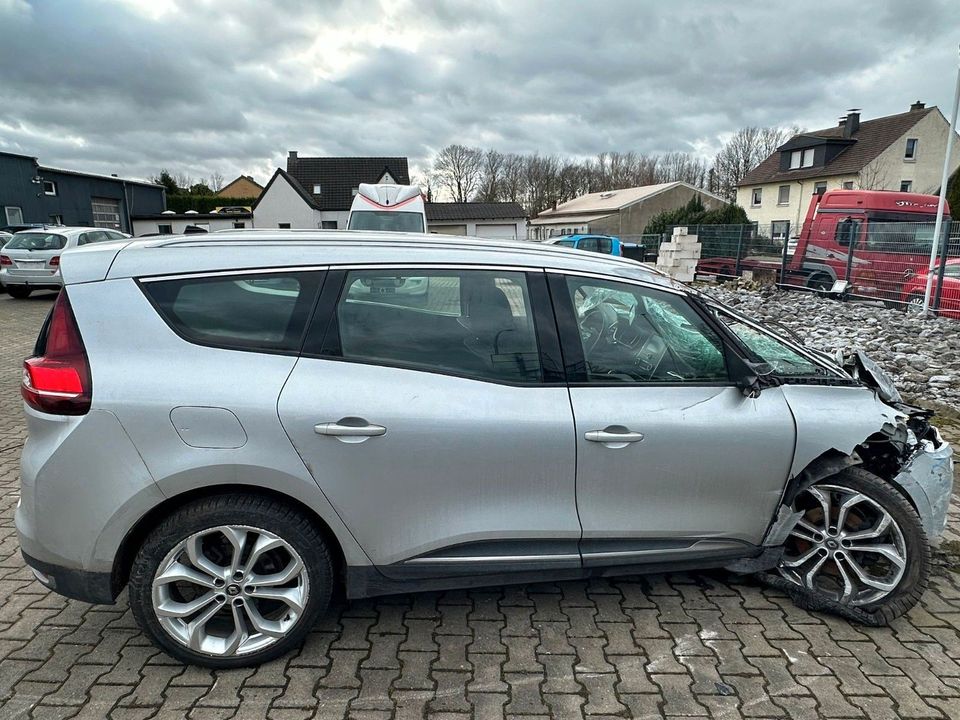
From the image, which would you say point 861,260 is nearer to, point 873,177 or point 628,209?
point 873,177

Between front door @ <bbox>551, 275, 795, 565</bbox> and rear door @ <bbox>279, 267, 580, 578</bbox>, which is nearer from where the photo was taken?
rear door @ <bbox>279, 267, 580, 578</bbox>

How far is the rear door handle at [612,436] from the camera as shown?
7.82ft

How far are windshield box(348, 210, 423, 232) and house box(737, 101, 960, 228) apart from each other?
92.6 ft

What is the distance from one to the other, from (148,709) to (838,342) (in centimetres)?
993

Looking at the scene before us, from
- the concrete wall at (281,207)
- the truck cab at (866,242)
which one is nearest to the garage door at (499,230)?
the concrete wall at (281,207)

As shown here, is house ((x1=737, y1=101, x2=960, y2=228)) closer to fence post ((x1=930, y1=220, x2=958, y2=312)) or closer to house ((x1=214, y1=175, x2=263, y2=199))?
fence post ((x1=930, y1=220, x2=958, y2=312))

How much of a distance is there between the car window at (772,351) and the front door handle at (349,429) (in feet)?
5.55

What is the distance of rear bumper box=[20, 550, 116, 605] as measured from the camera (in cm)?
224

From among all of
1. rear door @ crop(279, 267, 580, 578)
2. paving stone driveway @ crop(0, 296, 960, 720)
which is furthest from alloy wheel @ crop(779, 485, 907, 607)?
rear door @ crop(279, 267, 580, 578)

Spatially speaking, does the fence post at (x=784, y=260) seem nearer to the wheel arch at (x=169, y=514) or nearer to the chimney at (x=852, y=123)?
the wheel arch at (x=169, y=514)

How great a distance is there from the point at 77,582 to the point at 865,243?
53.3 feet

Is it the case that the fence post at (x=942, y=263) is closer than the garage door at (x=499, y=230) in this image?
Yes

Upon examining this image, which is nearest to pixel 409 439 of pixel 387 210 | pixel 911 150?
pixel 387 210

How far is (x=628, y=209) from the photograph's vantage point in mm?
46500
